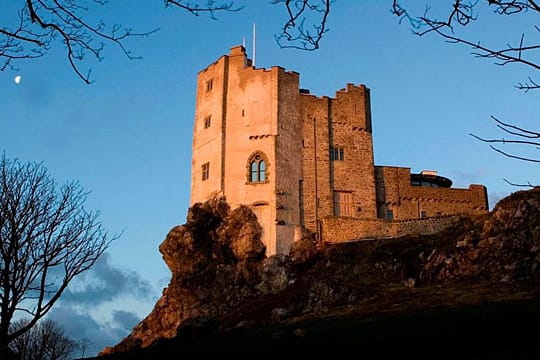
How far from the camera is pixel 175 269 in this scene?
47.6 metres

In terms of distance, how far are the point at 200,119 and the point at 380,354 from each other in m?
33.1

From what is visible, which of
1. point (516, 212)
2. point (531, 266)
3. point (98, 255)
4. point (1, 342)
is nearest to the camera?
point (1, 342)

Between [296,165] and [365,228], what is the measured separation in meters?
6.51

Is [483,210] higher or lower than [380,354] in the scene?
higher

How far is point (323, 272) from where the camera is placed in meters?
41.6

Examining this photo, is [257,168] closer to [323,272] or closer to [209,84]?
[209,84]

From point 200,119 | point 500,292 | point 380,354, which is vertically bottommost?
point 380,354

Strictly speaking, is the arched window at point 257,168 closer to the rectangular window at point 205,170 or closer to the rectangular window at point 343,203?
the rectangular window at point 205,170

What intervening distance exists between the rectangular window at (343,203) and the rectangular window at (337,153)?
8.24 feet

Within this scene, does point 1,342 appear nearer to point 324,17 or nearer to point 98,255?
point 98,255

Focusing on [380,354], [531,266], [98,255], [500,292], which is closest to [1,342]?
[98,255]

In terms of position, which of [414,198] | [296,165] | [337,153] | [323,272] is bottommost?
[323,272]

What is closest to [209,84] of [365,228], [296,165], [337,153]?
[296,165]

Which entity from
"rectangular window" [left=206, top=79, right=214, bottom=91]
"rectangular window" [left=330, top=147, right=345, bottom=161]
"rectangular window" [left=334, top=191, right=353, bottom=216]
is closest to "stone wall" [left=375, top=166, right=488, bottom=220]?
"rectangular window" [left=334, top=191, right=353, bottom=216]
